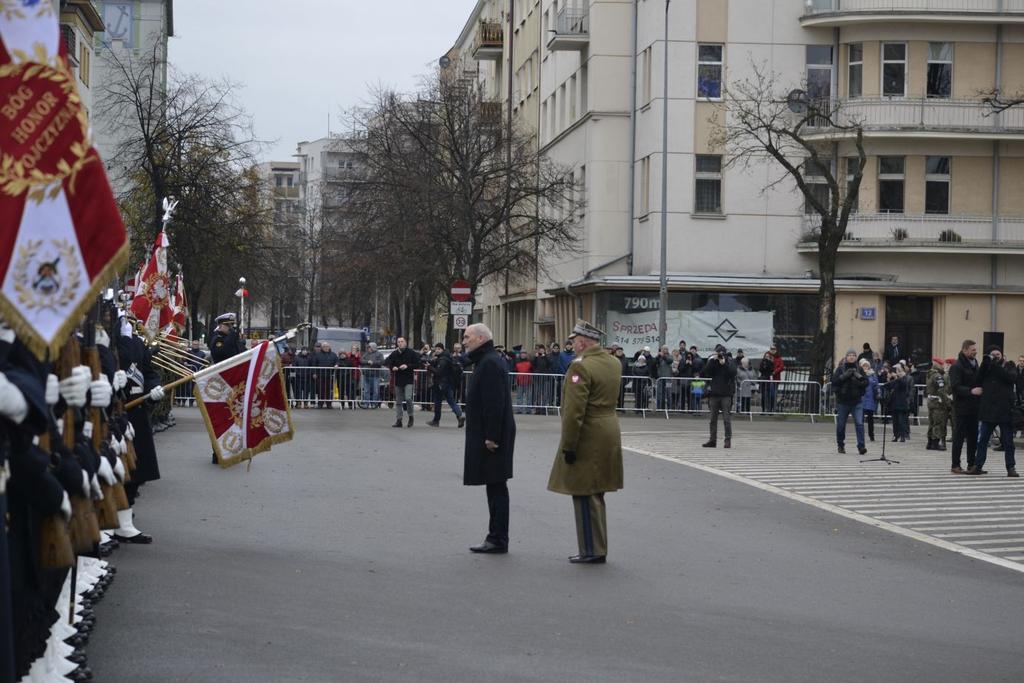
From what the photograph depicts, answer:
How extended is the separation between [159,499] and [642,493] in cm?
541

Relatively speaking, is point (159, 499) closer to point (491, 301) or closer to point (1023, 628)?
point (1023, 628)

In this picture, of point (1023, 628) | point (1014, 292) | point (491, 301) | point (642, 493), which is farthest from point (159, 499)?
point (491, 301)

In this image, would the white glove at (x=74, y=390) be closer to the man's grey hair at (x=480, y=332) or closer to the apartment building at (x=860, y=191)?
the man's grey hair at (x=480, y=332)

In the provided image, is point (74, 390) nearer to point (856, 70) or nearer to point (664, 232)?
point (664, 232)

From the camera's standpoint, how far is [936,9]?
45.7 m

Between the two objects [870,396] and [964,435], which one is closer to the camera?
[964,435]

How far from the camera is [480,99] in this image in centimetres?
5281

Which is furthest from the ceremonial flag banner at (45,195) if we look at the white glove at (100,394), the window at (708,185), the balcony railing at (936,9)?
the window at (708,185)

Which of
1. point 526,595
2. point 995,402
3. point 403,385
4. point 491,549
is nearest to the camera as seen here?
point 526,595

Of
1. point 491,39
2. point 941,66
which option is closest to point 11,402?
A: point 941,66

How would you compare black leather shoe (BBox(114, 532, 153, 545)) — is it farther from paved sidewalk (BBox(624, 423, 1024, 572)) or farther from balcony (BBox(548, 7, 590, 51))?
balcony (BBox(548, 7, 590, 51))

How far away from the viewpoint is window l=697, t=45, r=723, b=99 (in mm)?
47812

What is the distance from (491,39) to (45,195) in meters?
69.0

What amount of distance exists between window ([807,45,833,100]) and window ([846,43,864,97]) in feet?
2.04
